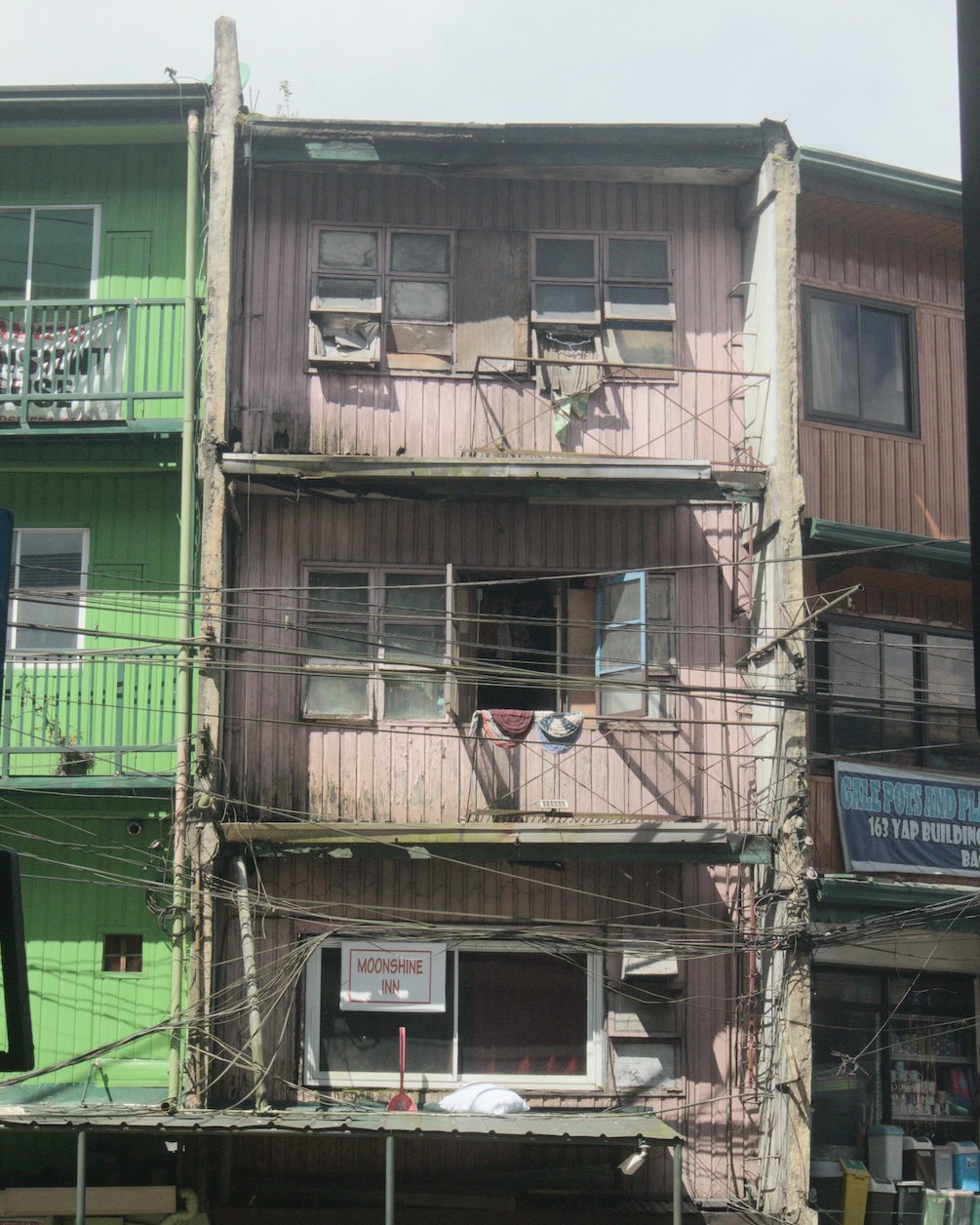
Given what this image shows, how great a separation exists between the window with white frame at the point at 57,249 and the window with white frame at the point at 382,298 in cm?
263

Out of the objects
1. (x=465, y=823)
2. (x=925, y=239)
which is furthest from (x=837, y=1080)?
(x=925, y=239)

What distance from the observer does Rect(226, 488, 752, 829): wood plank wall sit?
13.7 metres

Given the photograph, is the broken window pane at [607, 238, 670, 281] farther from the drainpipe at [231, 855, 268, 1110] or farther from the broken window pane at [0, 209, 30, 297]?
the drainpipe at [231, 855, 268, 1110]

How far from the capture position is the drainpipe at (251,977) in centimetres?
1273

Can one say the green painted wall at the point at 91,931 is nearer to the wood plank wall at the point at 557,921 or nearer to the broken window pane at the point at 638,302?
the wood plank wall at the point at 557,921

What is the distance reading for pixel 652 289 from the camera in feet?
48.8

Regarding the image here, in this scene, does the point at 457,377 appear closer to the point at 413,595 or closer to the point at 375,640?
the point at 413,595

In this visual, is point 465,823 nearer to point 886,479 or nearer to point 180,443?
point 180,443

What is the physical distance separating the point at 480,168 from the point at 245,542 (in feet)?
14.7

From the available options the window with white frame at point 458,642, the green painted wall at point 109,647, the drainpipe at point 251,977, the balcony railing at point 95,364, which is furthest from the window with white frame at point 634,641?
the balcony railing at point 95,364

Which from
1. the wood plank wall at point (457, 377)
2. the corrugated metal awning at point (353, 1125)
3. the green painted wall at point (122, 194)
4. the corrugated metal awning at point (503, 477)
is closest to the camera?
the corrugated metal awning at point (353, 1125)

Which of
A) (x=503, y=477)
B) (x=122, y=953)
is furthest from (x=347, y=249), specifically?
(x=122, y=953)

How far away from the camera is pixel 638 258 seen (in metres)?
14.9

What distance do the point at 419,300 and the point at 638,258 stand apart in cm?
233
